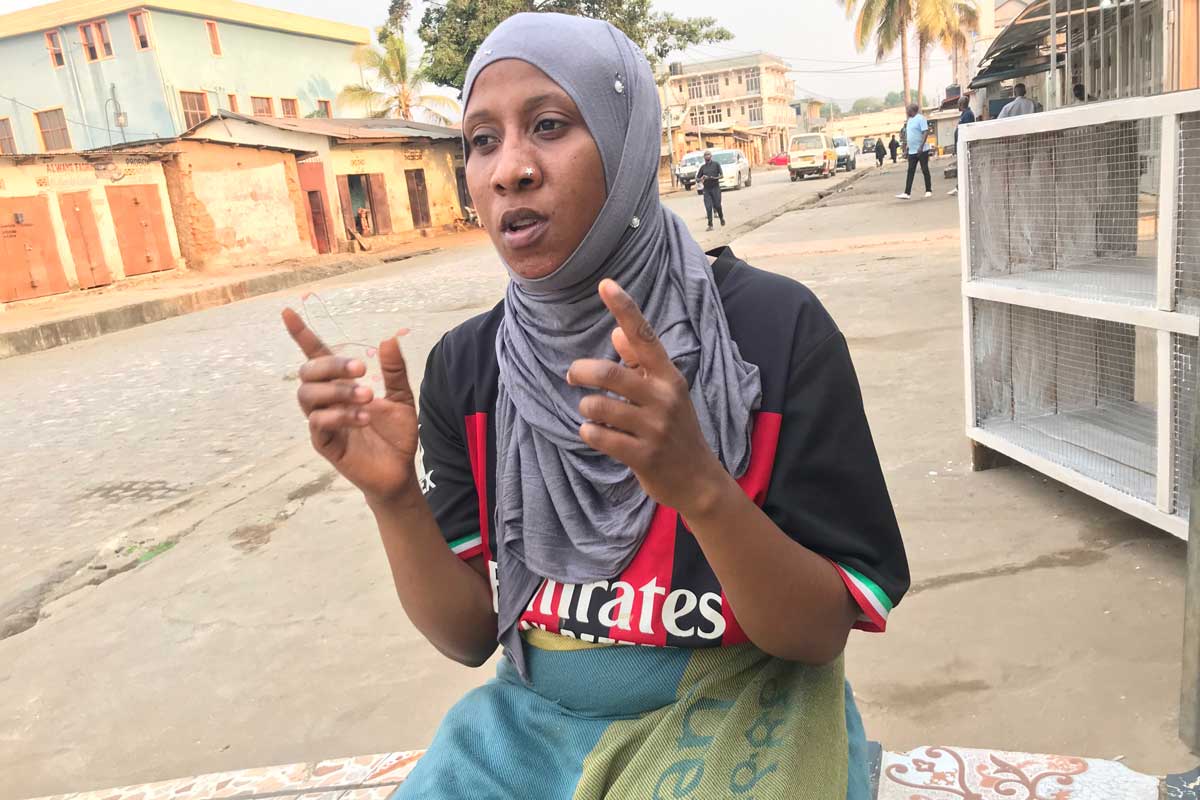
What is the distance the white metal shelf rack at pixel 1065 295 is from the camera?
10.4 ft

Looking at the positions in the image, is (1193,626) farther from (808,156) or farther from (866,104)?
(866,104)

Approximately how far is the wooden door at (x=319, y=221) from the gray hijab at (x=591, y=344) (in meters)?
22.7

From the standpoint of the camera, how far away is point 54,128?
3191 cm

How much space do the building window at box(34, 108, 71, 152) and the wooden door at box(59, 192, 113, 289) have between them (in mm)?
17803

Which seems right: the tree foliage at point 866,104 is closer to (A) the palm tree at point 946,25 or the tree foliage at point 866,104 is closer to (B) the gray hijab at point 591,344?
(A) the palm tree at point 946,25

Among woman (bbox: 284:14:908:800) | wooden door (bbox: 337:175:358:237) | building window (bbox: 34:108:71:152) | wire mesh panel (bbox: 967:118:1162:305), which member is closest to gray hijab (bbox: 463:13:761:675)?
woman (bbox: 284:14:908:800)

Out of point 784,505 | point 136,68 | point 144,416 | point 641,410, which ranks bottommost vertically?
point 144,416

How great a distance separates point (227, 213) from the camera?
1998 centimetres

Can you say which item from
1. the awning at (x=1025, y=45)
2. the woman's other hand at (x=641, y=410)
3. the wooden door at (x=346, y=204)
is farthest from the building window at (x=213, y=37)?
the woman's other hand at (x=641, y=410)

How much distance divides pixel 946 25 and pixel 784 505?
40102 millimetres

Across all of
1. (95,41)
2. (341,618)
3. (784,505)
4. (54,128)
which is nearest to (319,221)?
(95,41)

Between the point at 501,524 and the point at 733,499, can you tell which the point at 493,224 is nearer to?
the point at 501,524

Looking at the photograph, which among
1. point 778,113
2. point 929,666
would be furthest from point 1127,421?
point 778,113

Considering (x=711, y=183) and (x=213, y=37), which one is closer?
(x=711, y=183)
